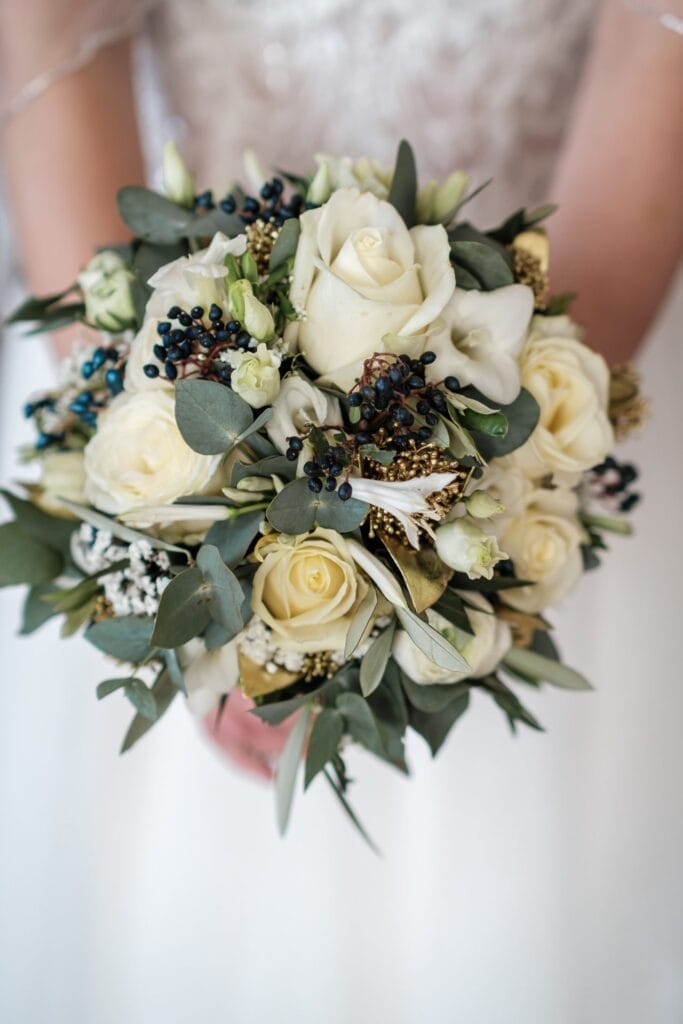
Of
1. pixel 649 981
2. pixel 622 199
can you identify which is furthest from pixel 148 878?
pixel 622 199

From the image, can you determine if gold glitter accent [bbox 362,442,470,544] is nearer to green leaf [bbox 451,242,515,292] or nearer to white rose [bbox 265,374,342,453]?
white rose [bbox 265,374,342,453]

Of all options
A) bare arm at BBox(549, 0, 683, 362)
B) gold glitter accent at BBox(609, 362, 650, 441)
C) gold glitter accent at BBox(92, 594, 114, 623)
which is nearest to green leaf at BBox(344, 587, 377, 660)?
gold glitter accent at BBox(92, 594, 114, 623)

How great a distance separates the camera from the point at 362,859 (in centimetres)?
105

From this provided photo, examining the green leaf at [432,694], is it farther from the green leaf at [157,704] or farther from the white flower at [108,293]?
the white flower at [108,293]

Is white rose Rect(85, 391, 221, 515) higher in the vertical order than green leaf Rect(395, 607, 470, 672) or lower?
higher

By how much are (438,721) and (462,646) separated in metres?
0.09

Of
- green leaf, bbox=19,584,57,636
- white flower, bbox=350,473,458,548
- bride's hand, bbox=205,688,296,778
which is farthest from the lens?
bride's hand, bbox=205,688,296,778

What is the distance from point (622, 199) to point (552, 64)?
0.88 ft

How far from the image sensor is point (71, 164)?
40.1 inches

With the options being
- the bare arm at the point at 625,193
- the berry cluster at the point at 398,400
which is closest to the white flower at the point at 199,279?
the berry cluster at the point at 398,400

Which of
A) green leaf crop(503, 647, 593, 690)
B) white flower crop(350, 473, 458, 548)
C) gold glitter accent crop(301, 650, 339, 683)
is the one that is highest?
white flower crop(350, 473, 458, 548)

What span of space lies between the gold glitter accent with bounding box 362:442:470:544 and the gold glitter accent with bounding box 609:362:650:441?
10.3 inches

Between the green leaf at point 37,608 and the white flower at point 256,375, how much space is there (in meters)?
0.30

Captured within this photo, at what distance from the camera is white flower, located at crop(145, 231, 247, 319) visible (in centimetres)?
56
